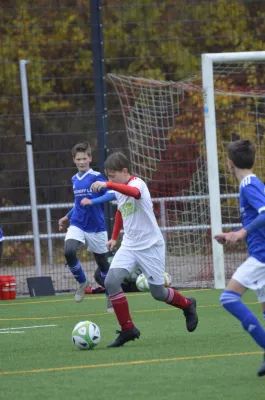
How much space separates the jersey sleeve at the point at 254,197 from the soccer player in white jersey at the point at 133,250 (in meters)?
1.73

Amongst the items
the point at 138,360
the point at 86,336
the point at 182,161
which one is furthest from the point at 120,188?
the point at 182,161

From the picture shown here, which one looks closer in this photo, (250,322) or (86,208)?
(250,322)

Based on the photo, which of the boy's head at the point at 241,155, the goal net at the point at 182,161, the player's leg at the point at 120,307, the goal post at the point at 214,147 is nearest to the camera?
the boy's head at the point at 241,155

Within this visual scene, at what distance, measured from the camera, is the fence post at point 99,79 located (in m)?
14.8

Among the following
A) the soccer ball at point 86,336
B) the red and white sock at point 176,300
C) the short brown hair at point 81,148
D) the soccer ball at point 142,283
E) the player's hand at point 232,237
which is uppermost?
the short brown hair at point 81,148

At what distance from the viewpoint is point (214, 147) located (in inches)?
533

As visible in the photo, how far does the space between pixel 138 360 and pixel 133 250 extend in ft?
4.51

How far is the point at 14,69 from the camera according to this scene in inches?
704

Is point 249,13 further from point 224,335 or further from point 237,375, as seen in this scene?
point 237,375

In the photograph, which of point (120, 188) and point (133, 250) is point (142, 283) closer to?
point (133, 250)

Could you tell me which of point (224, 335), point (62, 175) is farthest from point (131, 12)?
point (224, 335)

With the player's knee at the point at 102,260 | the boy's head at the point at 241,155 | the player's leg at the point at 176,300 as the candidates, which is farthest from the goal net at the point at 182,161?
the boy's head at the point at 241,155

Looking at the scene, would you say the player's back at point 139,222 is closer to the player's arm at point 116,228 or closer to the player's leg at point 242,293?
the player's arm at point 116,228

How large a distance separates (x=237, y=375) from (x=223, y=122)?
9.90 metres
